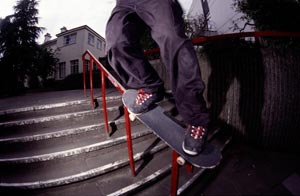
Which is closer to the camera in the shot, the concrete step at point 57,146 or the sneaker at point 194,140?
the sneaker at point 194,140

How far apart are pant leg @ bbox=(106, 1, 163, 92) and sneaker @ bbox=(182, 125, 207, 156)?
24.1 inches

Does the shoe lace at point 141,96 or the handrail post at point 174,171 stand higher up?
the shoe lace at point 141,96

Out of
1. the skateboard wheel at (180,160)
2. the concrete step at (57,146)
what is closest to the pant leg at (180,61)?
the skateboard wheel at (180,160)

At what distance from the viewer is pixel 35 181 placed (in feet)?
5.99

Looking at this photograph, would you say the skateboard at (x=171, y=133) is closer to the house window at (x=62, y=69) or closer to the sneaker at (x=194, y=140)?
the sneaker at (x=194, y=140)

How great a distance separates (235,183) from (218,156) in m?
0.94

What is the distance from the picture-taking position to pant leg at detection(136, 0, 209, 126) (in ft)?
4.60

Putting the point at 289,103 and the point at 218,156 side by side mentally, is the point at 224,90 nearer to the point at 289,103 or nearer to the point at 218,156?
the point at 289,103

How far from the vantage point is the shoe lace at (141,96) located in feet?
5.74

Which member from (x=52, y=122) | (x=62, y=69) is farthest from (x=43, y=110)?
(x=62, y=69)

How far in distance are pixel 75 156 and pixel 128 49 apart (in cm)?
145

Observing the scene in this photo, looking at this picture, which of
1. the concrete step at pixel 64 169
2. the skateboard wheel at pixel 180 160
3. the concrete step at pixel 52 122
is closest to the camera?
the skateboard wheel at pixel 180 160

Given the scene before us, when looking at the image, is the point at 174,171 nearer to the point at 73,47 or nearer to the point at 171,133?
the point at 171,133

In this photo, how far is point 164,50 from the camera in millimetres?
1475
